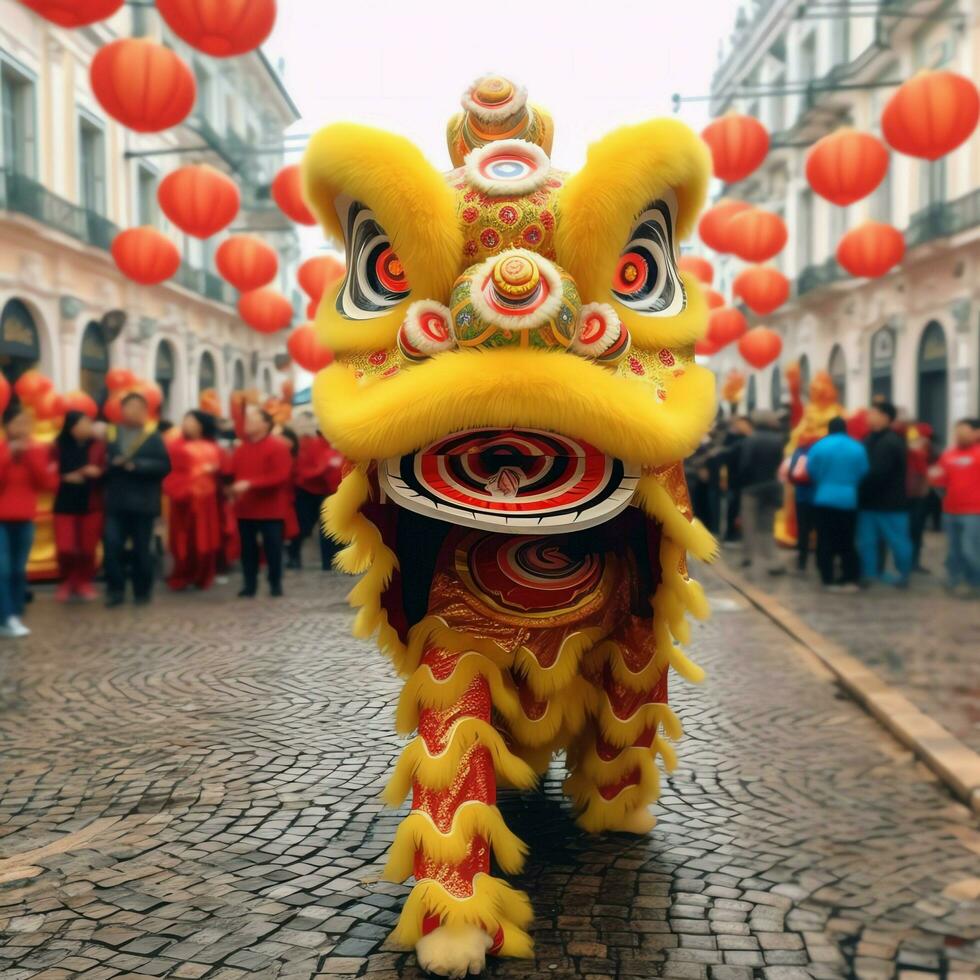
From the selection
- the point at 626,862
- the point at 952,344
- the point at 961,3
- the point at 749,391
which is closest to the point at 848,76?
the point at 961,3

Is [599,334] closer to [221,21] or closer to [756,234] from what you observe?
[221,21]

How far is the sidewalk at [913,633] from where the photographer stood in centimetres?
534

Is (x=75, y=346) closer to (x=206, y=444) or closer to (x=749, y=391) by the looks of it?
(x=206, y=444)

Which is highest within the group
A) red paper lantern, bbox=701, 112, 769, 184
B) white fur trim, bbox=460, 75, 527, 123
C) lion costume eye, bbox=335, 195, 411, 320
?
red paper lantern, bbox=701, 112, 769, 184

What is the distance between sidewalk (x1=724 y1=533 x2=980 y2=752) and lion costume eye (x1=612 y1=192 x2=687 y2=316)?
2.62 m

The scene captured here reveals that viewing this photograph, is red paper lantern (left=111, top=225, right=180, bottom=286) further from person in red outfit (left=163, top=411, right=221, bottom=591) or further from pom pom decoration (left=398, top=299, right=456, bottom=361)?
pom pom decoration (left=398, top=299, right=456, bottom=361)

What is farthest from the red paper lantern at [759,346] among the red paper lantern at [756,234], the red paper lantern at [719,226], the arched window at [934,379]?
the red paper lantern at [756,234]

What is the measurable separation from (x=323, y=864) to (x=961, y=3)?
68.8 feet

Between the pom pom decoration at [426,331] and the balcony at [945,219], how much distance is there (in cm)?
1867

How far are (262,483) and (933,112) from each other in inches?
266

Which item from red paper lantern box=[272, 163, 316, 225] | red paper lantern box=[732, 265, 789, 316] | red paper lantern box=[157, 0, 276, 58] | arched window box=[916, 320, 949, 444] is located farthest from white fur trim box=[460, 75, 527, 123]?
arched window box=[916, 320, 949, 444]

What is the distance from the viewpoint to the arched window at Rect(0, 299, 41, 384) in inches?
703

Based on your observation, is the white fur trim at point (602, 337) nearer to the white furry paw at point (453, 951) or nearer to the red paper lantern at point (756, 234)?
the white furry paw at point (453, 951)

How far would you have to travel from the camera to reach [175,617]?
28.0 feet
